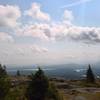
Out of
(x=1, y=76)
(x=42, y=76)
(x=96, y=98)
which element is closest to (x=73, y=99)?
(x=96, y=98)

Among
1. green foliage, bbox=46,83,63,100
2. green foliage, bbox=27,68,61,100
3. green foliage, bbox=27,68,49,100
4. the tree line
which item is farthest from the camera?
green foliage, bbox=27,68,49,100

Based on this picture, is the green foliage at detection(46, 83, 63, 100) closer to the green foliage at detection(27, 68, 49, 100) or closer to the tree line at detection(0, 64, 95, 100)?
the tree line at detection(0, 64, 95, 100)

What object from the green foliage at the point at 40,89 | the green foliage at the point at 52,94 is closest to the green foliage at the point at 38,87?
the green foliage at the point at 40,89

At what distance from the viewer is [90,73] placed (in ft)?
315

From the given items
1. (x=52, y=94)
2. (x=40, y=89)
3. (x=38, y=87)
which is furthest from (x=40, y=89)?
(x=52, y=94)

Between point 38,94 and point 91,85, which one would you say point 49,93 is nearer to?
point 38,94

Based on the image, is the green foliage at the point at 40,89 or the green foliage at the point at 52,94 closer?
the green foliage at the point at 52,94

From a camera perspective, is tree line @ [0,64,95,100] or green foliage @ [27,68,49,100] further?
green foliage @ [27,68,49,100]

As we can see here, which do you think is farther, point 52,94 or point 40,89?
point 40,89

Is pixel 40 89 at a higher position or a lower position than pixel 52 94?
higher

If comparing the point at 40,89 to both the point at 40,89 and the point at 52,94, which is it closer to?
the point at 40,89

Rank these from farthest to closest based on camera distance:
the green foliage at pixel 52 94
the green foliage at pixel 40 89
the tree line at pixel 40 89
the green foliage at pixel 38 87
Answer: the green foliage at pixel 38 87 → the green foliage at pixel 40 89 → the tree line at pixel 40 89 → the green foliage at pixel 52 94

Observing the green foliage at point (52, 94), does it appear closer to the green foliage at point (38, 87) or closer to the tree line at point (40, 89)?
the tree line at point (40, 89)

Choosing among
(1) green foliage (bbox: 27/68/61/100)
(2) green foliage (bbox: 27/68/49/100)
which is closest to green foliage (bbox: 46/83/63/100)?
(1) green foliage (bbox: 27/68/61/100)
